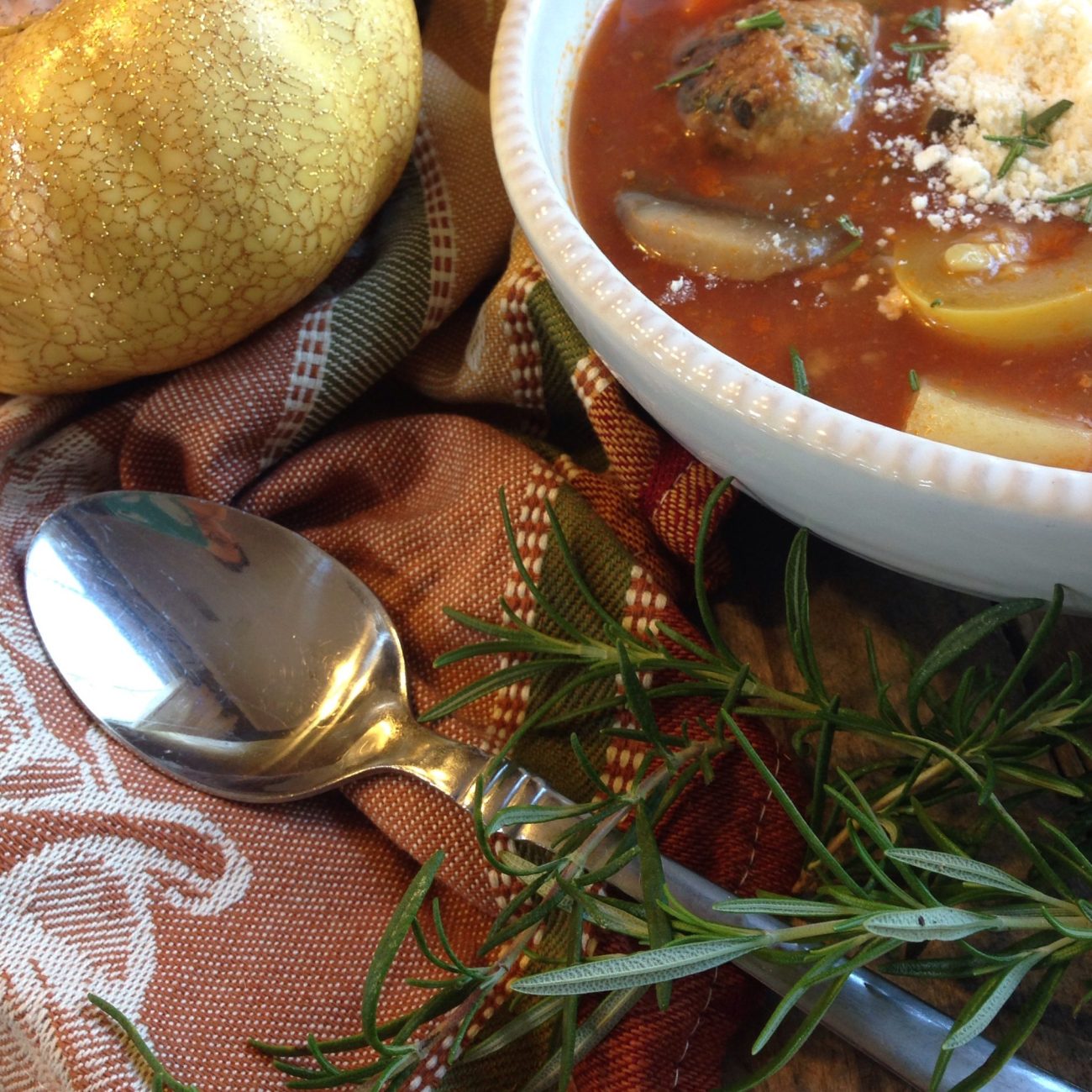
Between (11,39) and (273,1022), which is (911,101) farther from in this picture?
(273,1022)

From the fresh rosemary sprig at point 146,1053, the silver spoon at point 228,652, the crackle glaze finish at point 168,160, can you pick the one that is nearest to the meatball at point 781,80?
the crackle glaze finish at point 168,160

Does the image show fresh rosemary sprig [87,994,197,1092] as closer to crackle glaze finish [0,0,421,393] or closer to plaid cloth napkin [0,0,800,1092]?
plaid cloth napkin [0,0,800,1092]

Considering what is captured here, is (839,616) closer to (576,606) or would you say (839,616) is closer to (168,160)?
(576,606)

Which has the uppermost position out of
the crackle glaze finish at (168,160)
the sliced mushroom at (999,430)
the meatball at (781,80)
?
the crackle glaze finish at (168,160)

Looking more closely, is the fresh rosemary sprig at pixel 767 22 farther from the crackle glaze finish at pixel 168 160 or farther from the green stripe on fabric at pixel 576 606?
the green stripe on fabric at pixel 576 606

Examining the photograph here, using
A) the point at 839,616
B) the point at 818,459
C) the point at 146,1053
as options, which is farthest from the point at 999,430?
the point at 146,1053

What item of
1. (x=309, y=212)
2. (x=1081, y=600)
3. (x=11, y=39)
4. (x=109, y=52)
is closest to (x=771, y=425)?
(x=1081, y=600)
